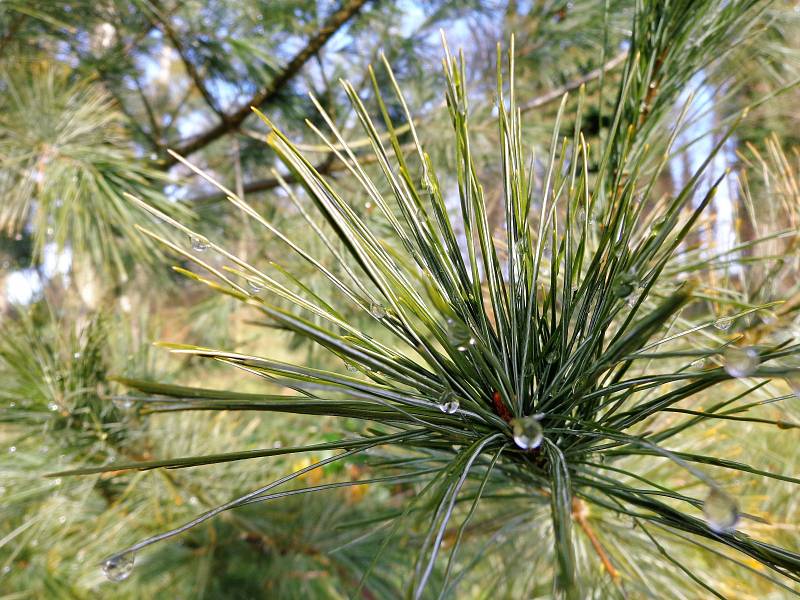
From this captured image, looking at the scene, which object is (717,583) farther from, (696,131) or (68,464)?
(68,464)

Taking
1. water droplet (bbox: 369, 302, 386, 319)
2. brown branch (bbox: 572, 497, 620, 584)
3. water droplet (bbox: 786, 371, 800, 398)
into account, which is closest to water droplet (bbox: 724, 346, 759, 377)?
water droplet (bbox: 786, 371, 800, 398)

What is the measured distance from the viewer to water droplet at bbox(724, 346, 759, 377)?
0.17m

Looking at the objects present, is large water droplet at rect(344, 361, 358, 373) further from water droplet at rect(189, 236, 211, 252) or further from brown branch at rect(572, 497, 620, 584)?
brown branch at rect(572, 497, 620, 584)

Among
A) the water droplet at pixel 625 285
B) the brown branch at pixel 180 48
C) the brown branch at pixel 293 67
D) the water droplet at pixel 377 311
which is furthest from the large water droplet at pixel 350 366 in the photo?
the brown branch at pixel 180 48

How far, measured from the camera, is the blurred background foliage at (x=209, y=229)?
558mm

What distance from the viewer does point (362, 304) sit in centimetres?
28

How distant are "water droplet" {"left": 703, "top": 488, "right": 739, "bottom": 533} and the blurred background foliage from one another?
0.27 metres

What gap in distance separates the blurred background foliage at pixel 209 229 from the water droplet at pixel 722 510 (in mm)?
265

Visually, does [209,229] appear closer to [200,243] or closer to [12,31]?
[12,31]

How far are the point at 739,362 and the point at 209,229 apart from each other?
104cm

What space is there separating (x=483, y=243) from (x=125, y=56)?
3.11ft

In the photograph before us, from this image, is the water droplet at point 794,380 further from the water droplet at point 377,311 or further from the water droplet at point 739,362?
the water droplet at point 377,311

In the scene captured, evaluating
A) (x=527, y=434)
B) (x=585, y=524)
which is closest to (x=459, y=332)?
(x=527, y=434)

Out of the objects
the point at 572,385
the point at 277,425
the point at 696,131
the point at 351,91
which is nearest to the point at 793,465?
the point at 696,131
